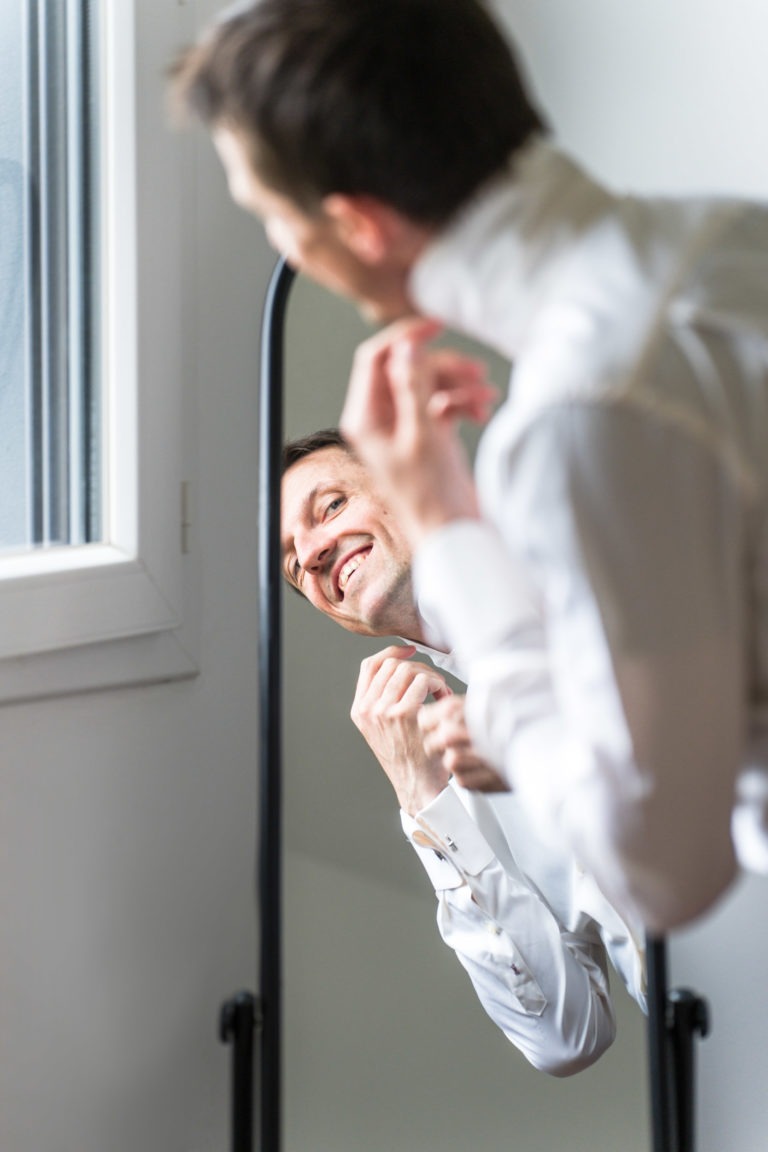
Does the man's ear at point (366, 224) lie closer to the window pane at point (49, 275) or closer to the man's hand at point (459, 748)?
the man's hand at point (459, 748)

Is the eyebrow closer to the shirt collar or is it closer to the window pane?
the window pane

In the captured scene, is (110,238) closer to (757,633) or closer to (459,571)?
(459,571)

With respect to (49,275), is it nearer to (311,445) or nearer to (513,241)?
(311,445)

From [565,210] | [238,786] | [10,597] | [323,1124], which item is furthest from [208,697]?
[565,210]

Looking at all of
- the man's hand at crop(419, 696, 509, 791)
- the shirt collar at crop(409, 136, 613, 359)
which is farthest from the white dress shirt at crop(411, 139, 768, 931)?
the man's hand at crop(419, 696, 509, 791)

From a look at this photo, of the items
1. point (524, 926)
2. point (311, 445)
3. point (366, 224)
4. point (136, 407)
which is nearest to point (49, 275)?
point (136, 407)

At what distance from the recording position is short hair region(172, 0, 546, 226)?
629mm

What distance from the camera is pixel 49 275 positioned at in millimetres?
1247

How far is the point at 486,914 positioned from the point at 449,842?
8 centimetres

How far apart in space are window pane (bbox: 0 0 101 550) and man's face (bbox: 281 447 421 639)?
21 centimetres

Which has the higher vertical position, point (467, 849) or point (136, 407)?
point (136, 407)

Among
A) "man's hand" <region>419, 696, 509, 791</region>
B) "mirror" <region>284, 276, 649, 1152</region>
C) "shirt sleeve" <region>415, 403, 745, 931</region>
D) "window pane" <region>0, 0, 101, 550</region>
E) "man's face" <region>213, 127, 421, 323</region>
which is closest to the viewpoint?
"shirt sleeve" <region>415, 403, 745, 931</region>

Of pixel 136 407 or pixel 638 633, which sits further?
pixel 136 407

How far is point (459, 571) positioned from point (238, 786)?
0.78m
